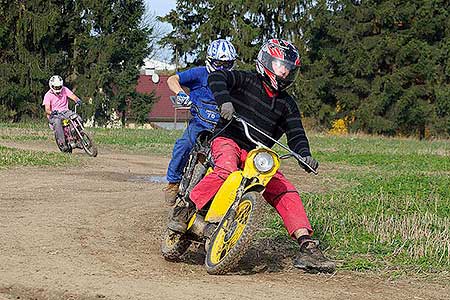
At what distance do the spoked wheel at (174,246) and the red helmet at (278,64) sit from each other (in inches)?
62.6

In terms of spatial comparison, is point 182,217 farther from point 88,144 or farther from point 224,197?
point 88,144

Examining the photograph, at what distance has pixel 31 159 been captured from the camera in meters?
15.7

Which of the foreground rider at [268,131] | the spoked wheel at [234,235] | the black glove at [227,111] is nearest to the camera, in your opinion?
the spoked wheel at [234,235]

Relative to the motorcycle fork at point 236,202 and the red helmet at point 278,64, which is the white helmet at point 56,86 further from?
the motorcycle fork at point 236,202

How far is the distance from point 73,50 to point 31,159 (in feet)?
119

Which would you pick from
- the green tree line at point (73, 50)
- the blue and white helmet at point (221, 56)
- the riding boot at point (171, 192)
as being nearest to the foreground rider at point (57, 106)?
the riding boot at point (171, 192)

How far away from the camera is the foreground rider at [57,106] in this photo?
1902 centimetres

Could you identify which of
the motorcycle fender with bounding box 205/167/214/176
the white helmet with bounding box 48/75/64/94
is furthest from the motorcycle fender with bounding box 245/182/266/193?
the white helmet with bounding box 48/75/64/94

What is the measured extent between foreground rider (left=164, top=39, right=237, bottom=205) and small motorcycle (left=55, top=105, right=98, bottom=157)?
1013cm

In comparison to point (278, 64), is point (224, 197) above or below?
below

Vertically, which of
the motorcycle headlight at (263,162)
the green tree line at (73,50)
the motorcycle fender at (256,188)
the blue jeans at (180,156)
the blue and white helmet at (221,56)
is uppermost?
A: the blue and white helmet at (221,56)

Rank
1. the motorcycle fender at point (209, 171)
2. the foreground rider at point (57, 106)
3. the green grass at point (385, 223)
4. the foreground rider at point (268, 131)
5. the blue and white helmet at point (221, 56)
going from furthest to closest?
1. the foreground rider at point (57, 106)
2. the blue and white helmet at point (221, 56)
3. the green grass at point (385, 223)
4. the motorcycle fender at point (209, 171)
5. the foreground rider at point (268, 131)

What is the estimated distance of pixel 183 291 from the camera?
19.1ft

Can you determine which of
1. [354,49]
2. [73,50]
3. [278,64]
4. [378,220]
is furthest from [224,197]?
[73,50]
